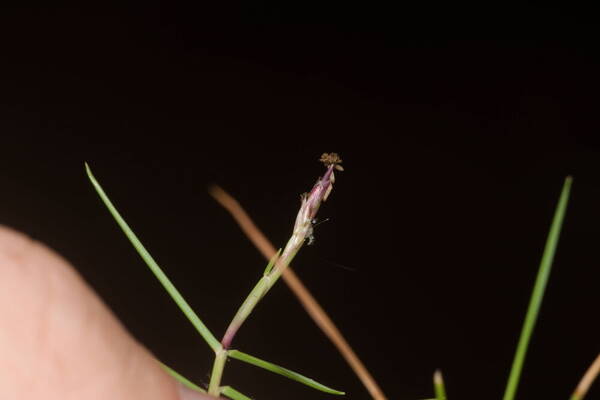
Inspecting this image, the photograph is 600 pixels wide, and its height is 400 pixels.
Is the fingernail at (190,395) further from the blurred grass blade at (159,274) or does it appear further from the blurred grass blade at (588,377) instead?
the blurred grass blade at (588,377)

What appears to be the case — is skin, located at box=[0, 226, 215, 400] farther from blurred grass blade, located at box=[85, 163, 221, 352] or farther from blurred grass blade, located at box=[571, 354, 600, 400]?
blurred grass blade, located at box=[571, 354, 600, 400]

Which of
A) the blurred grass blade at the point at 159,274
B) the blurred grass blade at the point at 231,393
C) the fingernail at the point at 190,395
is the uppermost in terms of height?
the blurred grass blade at the point at 159,274

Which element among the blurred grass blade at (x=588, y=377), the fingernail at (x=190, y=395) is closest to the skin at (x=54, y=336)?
the fingernail at (x=190, y=395)

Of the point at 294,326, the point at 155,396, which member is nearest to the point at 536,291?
the point at 155,396

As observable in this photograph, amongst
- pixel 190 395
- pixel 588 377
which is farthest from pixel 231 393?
pixel 588 377

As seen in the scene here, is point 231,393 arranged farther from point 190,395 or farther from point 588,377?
point 588,377
